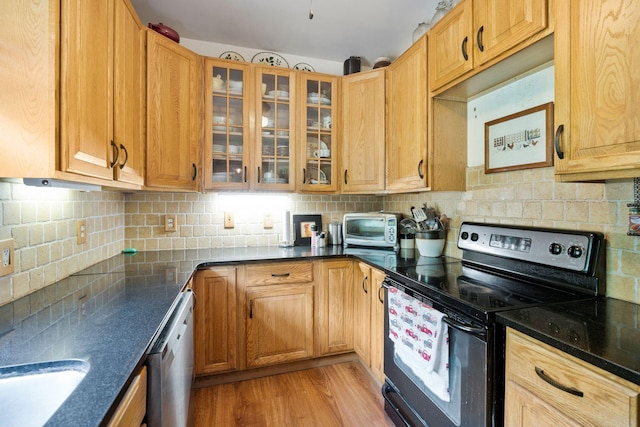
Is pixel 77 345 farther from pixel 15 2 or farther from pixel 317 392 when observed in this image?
pixel 317 392

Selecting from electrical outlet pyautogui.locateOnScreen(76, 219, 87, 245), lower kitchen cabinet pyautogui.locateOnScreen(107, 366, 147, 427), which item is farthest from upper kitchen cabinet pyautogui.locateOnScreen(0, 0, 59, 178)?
electrical outlet pyautogui.locateOnScreen(76, 219, 87, 245)

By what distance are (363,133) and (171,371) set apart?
2024 mm

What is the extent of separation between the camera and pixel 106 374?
677mm

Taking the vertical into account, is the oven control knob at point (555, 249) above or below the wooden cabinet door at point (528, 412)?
above

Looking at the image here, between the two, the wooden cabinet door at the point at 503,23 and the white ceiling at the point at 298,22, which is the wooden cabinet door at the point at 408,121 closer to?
the white ceiling at the point at 298,22

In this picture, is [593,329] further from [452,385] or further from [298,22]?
[298,22]

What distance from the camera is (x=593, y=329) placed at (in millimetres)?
902

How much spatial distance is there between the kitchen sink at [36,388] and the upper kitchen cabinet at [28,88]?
534 millimetres

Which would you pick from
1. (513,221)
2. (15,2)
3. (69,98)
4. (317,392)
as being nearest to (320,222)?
(317,392)

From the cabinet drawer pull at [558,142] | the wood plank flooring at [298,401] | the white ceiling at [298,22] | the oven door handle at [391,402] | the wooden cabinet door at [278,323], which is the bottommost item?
the wood plank flooring at [298,401]

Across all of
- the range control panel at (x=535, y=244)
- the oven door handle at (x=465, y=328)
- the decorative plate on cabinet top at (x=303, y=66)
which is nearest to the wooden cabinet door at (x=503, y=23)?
the range control panel at (x=535, y=244)

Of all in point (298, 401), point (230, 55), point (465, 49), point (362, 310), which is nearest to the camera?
point (465, 49)

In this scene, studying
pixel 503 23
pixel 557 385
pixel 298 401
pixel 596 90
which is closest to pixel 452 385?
pixel 557 385

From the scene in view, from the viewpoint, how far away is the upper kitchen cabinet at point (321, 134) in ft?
8.02
